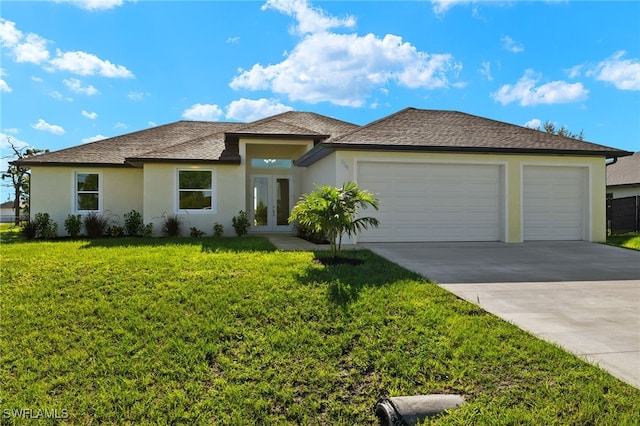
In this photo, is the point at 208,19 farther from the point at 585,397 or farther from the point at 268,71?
the point at 585,397

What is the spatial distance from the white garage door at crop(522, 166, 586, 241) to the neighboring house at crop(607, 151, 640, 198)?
13872mm

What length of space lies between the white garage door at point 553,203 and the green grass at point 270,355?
811 cm

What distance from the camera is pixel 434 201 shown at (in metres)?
12.6

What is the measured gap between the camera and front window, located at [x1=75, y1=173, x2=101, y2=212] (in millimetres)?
15977

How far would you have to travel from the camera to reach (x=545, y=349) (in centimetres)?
444

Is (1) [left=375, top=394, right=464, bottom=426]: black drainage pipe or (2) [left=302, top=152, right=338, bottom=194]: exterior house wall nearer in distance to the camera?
(1) [left=375, top=394, right=464, bottom=426]: black drainage pipe

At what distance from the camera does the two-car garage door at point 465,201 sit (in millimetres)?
12344

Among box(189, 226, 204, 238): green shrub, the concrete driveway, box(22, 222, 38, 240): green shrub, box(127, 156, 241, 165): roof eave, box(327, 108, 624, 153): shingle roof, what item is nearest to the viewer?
the concrete driveway

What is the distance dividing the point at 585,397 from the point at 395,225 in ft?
29.1

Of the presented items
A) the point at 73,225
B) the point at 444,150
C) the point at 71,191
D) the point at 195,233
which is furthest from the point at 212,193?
the point at 444,150

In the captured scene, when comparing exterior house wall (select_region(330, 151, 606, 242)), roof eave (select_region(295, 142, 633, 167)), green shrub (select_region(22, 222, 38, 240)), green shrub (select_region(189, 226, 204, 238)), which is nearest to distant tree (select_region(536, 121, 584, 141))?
roof eave (select_region(295, 142, 633, 167))

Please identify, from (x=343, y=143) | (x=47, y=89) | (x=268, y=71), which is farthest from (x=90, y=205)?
(x=343, y=143)

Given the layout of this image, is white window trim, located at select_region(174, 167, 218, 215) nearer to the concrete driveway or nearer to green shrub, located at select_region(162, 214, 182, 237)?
green shrub, located at select_region(162, 214, 182, 237)

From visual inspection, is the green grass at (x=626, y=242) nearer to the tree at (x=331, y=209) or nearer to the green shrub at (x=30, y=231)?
the tree at (x=331, y=209)
